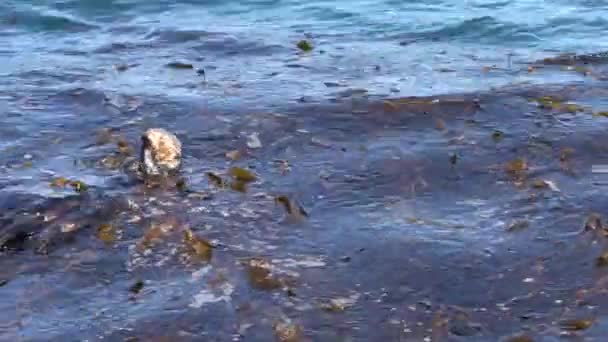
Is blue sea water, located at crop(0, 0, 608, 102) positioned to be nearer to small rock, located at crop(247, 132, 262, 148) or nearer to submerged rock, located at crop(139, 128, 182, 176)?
small rock, located at crop(247, 132, 262, 148)

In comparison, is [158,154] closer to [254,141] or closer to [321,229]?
[254,141]

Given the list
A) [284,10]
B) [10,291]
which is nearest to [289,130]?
[10,291]

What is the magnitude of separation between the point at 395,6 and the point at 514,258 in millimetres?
9640

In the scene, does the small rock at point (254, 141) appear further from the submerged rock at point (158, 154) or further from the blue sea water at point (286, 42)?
the blue sea water at point (286, 42)

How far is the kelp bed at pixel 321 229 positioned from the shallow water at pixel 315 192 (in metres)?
0.02

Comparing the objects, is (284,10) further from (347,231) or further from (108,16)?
(347,231)

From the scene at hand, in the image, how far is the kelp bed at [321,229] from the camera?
16.9ft

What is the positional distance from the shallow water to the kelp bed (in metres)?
0.02

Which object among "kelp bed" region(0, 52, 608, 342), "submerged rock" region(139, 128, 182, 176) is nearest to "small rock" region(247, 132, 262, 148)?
"kelp bed" region(0, 52, 608, 342)

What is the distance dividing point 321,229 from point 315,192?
703 mm

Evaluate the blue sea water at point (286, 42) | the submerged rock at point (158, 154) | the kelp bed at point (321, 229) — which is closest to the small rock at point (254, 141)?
the kelp bed at point (321, 229)

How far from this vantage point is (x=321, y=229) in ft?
20.6

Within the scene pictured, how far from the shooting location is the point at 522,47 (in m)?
12.0

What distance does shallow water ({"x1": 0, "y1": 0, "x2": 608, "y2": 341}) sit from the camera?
17.2 ft
